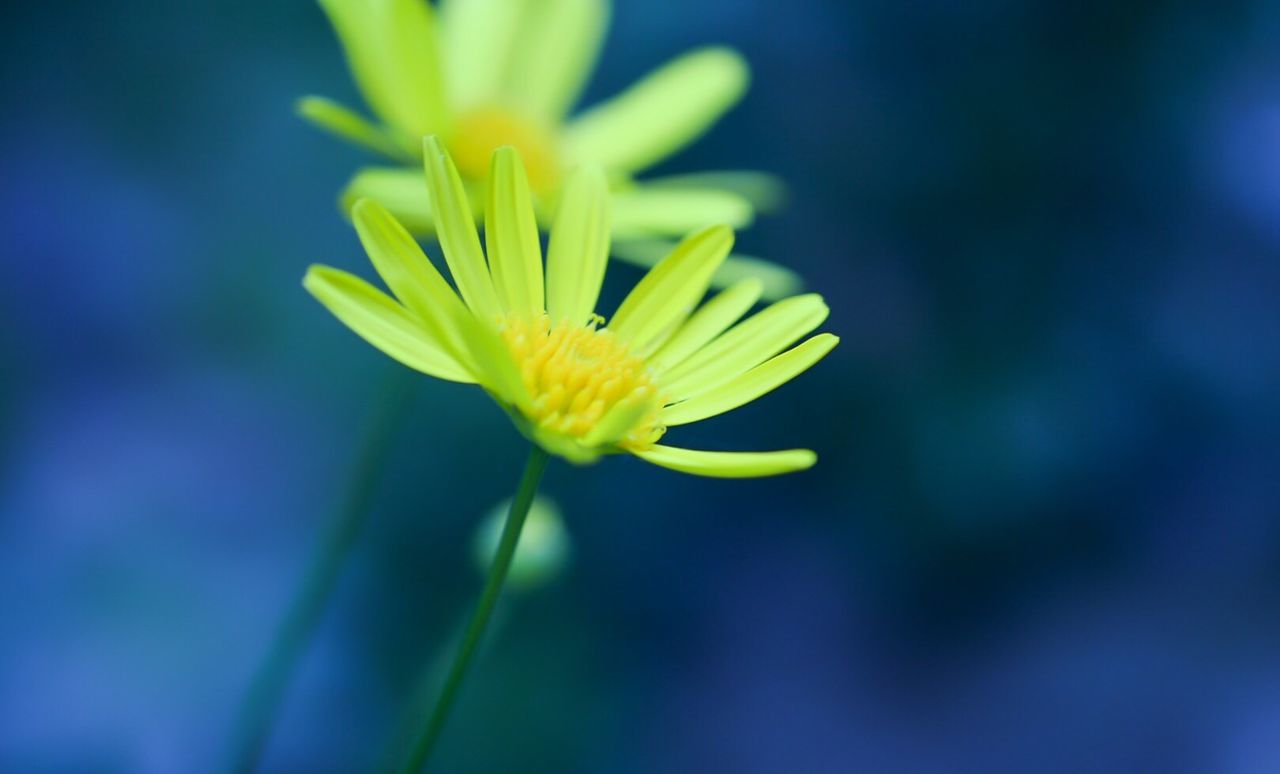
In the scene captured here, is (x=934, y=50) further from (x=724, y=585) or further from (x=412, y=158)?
(x=412, y=158)

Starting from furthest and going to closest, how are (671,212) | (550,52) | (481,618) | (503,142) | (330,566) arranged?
(550,52)
(503,142)
(671,212)
(330,566)
(481,618)

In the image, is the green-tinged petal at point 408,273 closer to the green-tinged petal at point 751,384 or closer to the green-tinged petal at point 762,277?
the green-tinged petal at point 751,384

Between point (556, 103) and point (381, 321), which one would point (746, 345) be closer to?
point (381, 321)

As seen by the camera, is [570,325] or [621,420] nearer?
[621,420]

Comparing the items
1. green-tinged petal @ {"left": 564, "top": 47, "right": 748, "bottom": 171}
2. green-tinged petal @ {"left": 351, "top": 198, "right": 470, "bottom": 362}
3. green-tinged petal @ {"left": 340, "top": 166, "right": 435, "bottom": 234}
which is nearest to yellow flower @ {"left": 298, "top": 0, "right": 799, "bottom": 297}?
green-tinged petal @ {"left": 564, "top": 47, "right": 748, "bottom": 171}

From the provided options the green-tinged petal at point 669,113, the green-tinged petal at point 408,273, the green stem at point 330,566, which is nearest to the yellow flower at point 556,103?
the green-tinged petal at point 669,113

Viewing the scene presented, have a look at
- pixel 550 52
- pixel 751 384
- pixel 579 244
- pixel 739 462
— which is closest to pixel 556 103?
pixel 550 52

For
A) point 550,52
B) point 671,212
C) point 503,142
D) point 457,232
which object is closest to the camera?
point 457,232

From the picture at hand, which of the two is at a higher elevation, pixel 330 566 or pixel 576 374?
pixel 576 374

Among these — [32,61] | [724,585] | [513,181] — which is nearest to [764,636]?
[724,585]
